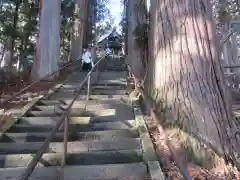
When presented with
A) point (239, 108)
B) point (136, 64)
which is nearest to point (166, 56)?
point (239, 108)

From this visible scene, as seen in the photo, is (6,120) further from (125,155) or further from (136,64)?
(136,64)

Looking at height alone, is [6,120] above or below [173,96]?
below

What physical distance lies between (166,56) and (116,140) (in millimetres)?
1583

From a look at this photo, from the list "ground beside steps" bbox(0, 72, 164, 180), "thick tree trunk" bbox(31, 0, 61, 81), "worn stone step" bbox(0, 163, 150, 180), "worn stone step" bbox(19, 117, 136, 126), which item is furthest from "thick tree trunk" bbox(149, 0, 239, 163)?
"thick tree trunk" bbox(31, 0, 61, 81)

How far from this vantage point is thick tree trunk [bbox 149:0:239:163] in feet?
13.8

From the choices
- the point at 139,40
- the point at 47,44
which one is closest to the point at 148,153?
the point at 139,40

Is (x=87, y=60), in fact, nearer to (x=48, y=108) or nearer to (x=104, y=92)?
(x=104, y=92)

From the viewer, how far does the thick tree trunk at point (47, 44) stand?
1112 centimetres

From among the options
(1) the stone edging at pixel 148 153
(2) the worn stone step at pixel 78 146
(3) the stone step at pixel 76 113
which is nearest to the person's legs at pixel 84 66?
(3) the stone step at pixel 76 113

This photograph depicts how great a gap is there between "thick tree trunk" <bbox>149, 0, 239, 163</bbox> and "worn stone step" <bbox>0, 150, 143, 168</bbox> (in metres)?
0.88

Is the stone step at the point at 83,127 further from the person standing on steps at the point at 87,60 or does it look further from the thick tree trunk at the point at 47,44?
the person standing on steps at the point at 87,60

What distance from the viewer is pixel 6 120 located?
6281mm

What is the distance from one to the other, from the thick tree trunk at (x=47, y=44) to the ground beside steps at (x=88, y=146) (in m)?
4.28

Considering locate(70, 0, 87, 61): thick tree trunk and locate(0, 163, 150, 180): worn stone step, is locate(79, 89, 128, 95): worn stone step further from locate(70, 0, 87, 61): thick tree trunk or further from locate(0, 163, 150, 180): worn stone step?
locate(70, 0, 87, 61): thick tree trunk
